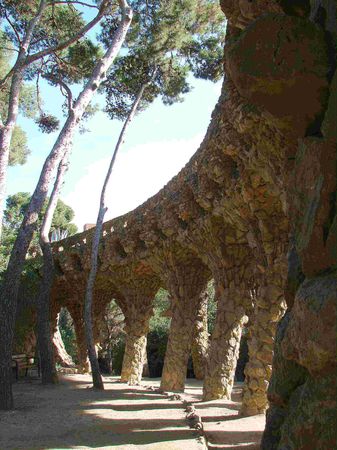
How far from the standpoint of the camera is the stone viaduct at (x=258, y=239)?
7.38 ft

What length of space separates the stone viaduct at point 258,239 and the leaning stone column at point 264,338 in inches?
0.7

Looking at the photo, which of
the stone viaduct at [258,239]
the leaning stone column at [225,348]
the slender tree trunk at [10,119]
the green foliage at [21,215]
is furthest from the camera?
the green foliage at [21,215]

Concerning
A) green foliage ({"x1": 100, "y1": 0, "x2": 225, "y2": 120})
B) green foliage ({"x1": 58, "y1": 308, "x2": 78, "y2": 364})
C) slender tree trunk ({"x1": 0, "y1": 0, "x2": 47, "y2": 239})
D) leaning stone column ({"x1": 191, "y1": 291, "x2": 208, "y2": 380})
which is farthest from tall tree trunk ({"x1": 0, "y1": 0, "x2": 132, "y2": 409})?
green foliage ({"x1": 58, "y1": 308, "x2": 78, "y2": 364})

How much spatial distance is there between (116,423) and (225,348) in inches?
139

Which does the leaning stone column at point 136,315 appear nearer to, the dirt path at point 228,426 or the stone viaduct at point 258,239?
the stone viaduct at point 258,239

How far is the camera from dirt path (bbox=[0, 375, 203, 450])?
18.2 ft

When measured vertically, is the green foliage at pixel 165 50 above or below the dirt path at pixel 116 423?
above

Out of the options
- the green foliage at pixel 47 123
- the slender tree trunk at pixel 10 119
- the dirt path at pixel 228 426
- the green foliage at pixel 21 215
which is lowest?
the dirt path at pixel 228 426

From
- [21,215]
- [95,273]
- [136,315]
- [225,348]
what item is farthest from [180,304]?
[21,215]

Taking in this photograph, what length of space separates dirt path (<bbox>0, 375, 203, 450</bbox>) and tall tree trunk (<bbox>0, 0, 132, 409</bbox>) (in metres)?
0.70

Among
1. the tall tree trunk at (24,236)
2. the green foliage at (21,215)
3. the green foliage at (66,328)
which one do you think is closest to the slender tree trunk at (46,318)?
the tall tree trunk at (24,236)

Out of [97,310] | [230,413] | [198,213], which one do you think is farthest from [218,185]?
[97,310]

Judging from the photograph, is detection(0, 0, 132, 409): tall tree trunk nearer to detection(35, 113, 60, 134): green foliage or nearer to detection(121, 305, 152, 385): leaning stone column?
detection(35, 113, 60, 134): green foliage

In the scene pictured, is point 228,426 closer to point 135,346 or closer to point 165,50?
point 135,346
